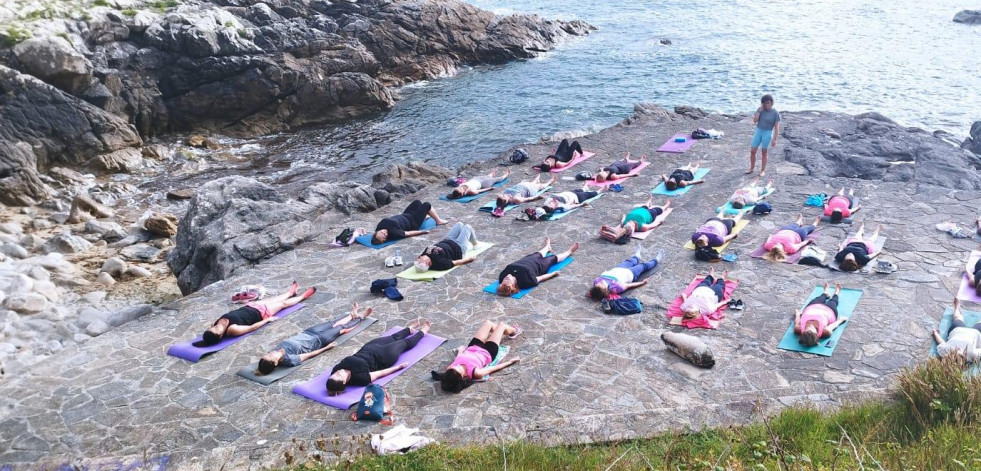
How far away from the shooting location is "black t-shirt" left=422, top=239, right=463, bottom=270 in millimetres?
13789

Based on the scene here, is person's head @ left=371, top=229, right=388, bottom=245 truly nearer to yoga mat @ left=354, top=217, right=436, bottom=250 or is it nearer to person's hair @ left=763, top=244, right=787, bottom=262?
yoga mat @ left=354, top=217, right=436, bottom=250

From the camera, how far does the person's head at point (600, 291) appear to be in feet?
39.2

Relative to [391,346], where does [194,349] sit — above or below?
below

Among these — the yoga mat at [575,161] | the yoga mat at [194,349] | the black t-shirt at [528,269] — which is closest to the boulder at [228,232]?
the yoga mat at [194,349]

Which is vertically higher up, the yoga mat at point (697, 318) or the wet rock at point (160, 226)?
the yoga mat at point (697, 318)

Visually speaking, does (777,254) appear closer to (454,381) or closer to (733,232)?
(733,232)

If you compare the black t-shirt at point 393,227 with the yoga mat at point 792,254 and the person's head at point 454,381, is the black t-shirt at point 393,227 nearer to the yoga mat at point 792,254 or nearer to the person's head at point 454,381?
the person's head at point 454,381

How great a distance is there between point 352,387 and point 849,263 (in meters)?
8.76

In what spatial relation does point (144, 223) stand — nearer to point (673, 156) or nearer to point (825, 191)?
point (673, 156)

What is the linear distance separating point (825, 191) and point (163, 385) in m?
14.4

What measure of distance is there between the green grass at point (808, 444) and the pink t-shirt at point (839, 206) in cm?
743

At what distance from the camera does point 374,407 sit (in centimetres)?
914

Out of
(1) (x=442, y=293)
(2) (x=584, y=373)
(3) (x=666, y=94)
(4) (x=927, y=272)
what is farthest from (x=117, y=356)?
(3) (x=666, y=94)

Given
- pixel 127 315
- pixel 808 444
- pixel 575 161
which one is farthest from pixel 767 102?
pixel 127 315
